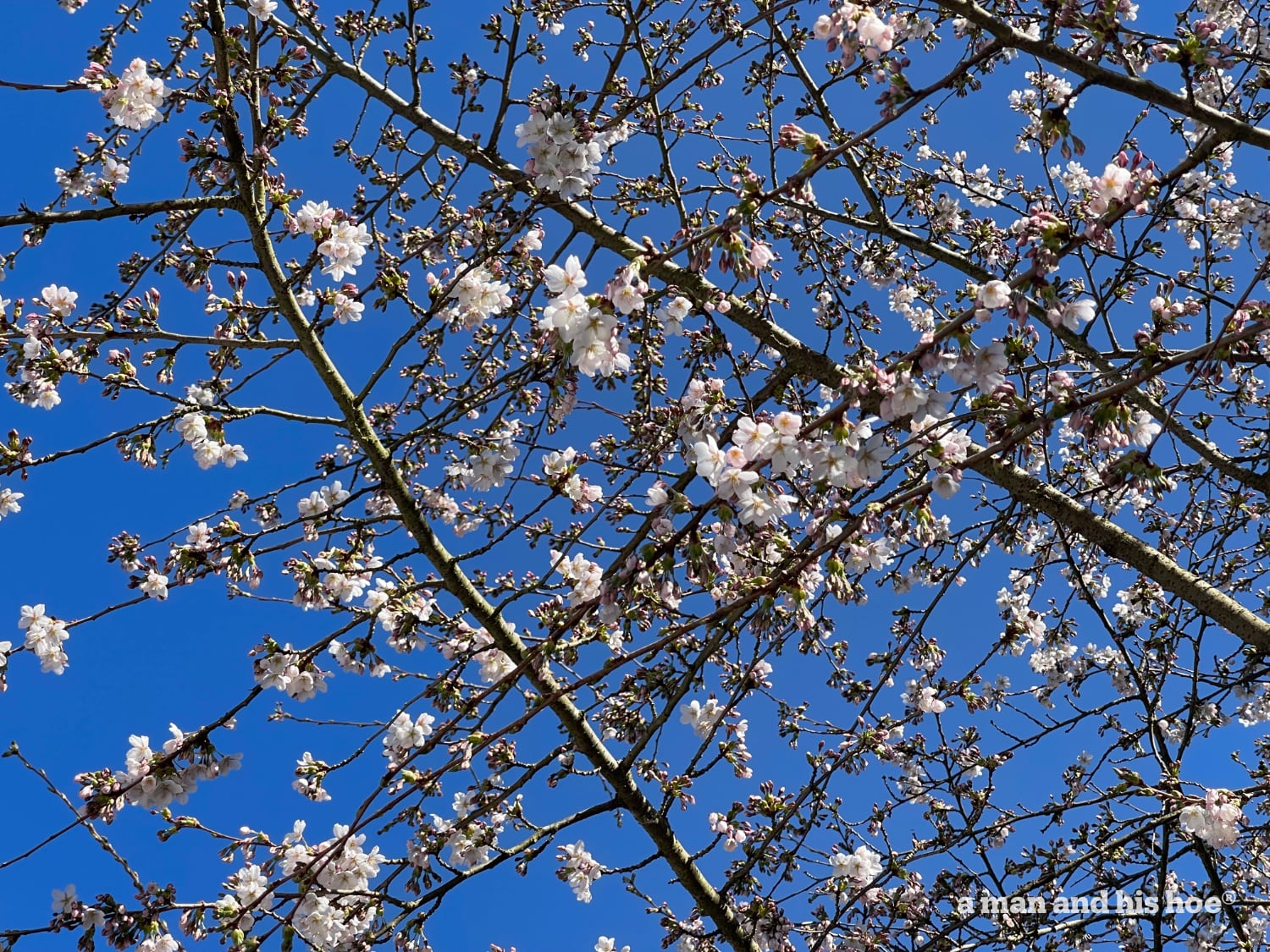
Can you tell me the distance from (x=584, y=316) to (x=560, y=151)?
0.81 meters

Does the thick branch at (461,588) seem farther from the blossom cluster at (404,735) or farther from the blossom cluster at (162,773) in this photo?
the blossom cluster at (162,773)

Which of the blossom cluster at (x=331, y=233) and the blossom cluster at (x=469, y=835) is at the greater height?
the blossom cluster at (x=331, y=233)

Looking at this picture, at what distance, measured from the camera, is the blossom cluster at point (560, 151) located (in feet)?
8.32

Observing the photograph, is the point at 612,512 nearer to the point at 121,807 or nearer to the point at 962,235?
the point at 121,807

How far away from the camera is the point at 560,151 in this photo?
8.42ft

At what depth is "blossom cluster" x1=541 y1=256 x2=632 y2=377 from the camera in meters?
1.98

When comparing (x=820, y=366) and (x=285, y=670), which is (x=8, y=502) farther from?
(x=820, y=366)

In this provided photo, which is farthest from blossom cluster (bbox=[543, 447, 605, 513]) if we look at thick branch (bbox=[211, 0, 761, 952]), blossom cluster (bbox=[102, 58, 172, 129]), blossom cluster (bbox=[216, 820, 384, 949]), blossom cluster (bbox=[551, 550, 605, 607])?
blossom cluster (bbox=[102, 58, 172, 129])

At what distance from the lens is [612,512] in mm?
3877

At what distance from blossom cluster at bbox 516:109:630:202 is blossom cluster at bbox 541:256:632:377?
51 centimetres

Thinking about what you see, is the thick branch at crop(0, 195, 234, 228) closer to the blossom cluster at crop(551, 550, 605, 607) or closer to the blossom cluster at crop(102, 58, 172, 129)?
the blossom cluster at crop(102, 58, 172, 129)

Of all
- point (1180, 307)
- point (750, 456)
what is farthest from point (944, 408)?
point (1180, 307)

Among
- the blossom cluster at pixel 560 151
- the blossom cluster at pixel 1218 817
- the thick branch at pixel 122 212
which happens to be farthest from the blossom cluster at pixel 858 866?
the thick branch at pixel 122 212

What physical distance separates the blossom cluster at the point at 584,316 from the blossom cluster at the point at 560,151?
0.51 metres
